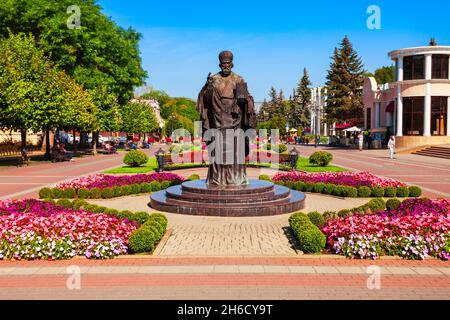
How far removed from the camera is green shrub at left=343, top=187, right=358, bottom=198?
1627cm

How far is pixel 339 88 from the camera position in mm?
69000

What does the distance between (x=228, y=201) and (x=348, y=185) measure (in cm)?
677

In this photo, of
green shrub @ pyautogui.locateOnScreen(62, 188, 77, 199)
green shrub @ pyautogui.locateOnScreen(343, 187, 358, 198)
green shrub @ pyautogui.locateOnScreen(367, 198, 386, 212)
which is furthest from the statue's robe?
green shrub @ pyautogui.locateOnScreen(62, 188, 77, 199)

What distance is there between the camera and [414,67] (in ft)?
160

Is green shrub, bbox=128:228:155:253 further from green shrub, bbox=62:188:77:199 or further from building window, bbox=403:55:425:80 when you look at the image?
building window, bbox=403:55:425:80

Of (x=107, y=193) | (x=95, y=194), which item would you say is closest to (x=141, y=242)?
(x=107, y=193)

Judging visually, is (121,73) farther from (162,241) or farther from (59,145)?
(162,241)

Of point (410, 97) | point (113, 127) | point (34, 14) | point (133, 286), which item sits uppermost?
point (34, 14)

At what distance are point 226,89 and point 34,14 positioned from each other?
3098 centimetres

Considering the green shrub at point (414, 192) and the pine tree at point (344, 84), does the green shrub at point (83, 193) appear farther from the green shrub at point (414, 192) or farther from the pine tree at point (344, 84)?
the pine tree at point (344, 84)

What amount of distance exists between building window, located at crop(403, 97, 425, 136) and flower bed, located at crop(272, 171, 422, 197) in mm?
32555

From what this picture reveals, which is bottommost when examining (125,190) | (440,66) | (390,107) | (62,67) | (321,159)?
(125,190)

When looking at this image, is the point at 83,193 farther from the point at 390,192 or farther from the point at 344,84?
the point at 344,84

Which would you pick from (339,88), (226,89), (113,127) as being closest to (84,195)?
(226,89)
